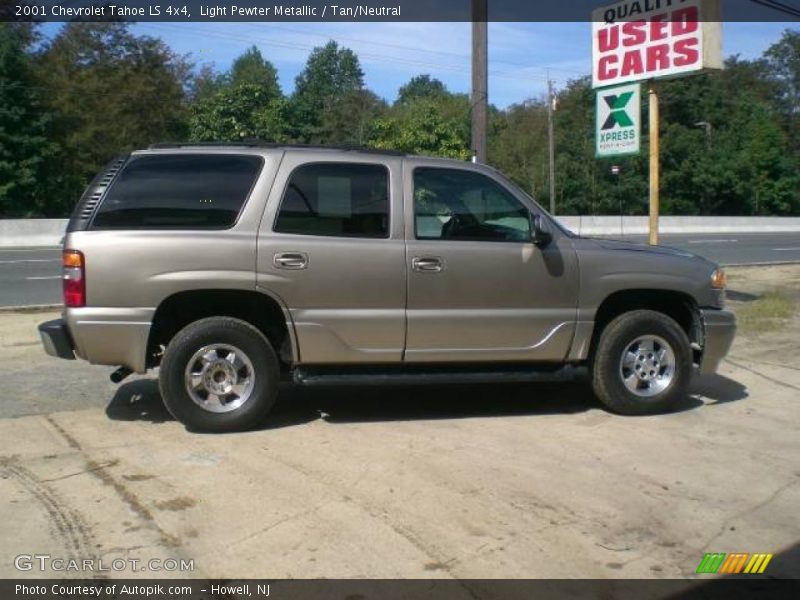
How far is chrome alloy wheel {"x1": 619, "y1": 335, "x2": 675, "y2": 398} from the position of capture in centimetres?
644

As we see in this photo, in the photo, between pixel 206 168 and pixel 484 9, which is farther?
pixel 484 9

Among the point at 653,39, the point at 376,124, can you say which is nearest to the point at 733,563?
the point at 653,39

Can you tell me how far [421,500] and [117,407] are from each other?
3.10m

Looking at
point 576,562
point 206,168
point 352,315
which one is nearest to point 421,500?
point 576,562

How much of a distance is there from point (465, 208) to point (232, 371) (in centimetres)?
210

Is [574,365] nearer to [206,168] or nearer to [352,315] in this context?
[352,315]

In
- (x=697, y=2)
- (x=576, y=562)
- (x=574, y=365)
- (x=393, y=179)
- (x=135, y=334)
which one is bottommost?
(x=576, y=562)

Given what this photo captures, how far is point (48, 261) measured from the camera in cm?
1927

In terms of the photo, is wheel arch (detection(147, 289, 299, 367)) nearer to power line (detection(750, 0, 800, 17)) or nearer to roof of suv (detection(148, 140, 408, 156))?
roof of suv (detection(148, 140, 408, 156))

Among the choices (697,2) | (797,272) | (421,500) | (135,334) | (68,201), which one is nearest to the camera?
(421,500)

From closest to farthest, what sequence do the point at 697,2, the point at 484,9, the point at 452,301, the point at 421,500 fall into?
1. the point at 421,500
2. the point at 452,301
3. the point at 697,2
4. the point at 484,9

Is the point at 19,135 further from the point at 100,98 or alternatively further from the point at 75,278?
the point at 75,278

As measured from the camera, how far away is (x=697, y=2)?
10.9m

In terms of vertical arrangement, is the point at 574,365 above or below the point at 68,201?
below
